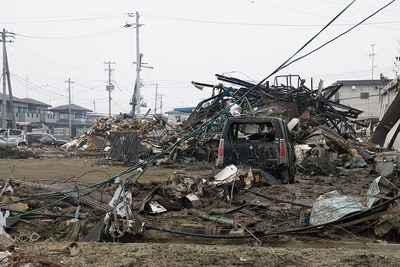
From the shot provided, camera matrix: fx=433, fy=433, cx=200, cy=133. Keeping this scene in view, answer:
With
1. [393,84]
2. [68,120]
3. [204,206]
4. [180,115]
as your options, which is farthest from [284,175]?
[68,120]

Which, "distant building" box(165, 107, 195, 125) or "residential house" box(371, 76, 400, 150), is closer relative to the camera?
"residential house" box(371, 76, 400, 150)

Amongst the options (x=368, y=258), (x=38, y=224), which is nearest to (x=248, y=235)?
(x=368, y=258)

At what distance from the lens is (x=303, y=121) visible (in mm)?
18781

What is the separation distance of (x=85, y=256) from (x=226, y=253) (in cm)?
156

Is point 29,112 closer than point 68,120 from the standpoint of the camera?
Yes

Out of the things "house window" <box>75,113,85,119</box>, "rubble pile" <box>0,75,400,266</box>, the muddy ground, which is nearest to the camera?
the muddy ground

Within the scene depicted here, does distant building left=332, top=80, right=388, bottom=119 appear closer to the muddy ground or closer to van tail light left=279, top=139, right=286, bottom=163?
van tail light left=279, top=139, right=286, bottom=163

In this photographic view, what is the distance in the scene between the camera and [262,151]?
30.5 ft

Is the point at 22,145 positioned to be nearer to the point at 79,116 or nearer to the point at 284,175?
the point at 284,175

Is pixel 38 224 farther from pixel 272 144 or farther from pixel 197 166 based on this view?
pixel 197 166

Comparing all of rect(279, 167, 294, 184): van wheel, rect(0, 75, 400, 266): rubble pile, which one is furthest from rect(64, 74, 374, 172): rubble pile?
rect(279, 167, 294, 184): van wheel

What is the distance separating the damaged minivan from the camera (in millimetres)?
9242

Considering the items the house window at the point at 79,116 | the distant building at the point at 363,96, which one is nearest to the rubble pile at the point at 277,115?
the distant building at the point at 363,96

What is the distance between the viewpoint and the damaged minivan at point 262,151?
924 centimetres
